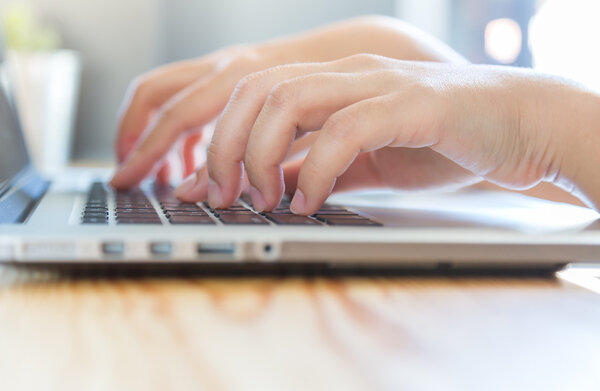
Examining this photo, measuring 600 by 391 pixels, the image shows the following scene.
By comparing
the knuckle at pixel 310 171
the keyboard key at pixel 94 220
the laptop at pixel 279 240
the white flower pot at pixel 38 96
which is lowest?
the white flower pot at pixel 38 96

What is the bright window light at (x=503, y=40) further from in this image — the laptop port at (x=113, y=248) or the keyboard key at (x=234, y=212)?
the laptop port at (x=113, y=248)

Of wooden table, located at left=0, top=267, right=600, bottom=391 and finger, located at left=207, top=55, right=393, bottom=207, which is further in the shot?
finger, located at left=207, top=55, right=393, bottom=207

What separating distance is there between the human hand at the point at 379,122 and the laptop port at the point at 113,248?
17 cm

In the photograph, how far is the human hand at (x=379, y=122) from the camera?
505mm

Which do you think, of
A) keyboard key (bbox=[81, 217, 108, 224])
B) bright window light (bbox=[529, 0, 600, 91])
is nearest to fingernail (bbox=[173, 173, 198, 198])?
keyboard key (bbox=[81, 217, 108, 224])

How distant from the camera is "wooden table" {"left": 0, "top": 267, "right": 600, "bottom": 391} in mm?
243

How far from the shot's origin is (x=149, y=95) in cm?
108

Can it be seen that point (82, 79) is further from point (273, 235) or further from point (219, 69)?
point (273, 235)

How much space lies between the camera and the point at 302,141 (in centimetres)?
92

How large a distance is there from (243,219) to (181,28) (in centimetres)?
226

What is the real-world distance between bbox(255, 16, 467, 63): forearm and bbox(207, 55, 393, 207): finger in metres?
0.36

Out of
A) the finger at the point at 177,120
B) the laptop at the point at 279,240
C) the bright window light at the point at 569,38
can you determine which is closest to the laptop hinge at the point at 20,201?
the laptop at the point at 279,240

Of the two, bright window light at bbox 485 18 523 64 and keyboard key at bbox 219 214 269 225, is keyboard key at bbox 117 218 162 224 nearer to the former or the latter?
keyboard key at bbox 219 214 269 225

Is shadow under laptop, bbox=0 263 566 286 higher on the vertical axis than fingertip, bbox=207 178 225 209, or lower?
higher
